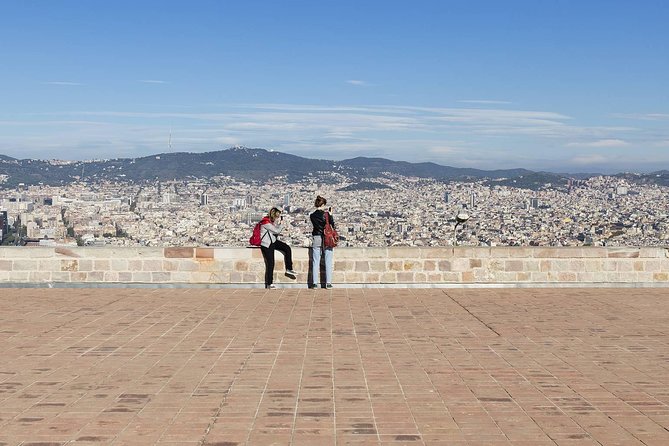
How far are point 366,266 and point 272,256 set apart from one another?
5.39 ft

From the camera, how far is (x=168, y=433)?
559cm

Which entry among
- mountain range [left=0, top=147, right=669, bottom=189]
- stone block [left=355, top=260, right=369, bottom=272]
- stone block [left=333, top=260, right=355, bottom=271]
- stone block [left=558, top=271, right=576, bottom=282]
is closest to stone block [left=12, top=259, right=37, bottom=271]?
stone block [left=333, top=260, right=355, bottom=271]

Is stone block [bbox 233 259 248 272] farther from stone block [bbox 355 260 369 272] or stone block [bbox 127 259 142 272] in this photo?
stone block [bbox 355 260 369 272]

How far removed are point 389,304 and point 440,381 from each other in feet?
17.9

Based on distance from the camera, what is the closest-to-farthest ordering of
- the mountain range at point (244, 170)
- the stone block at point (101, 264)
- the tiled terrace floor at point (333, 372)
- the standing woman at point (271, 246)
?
the tiled terrace floor at point (333, 372)
the standing woman at point (271, 246)
the stone block at point (101, 264)
the mountain range at point (244, 170)

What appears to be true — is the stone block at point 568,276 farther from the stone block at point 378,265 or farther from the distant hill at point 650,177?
the distant hill at point 650,177

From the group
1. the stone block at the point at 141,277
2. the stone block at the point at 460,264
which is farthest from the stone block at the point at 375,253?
the stone block at the point at 141,277

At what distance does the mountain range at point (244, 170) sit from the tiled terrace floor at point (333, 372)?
29.6 m

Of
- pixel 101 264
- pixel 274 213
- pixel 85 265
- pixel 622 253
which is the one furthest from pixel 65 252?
pixel 622 253

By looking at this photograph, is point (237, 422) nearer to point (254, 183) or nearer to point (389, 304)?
point (389, 304)

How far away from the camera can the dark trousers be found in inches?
579

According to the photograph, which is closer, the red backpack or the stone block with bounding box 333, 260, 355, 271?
the red backpack

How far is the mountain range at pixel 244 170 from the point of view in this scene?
136 ft

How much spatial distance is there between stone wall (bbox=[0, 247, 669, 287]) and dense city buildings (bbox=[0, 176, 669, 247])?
2.71 meters
